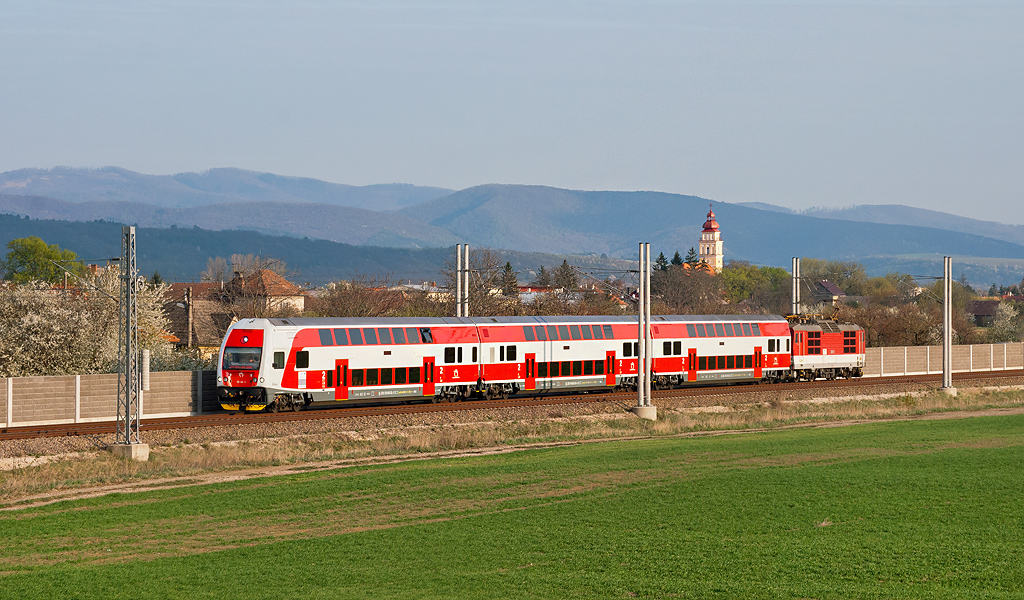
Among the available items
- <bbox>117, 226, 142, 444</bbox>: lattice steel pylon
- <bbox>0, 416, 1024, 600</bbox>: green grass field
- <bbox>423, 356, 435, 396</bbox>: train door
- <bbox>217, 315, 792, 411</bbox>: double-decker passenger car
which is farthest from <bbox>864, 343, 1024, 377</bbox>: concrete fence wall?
<bbox>117, 226, 142, 444</bbox>: lattice steel pylon

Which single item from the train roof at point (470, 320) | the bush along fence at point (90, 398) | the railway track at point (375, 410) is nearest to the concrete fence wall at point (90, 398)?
the bush along fence at point (90, 398)

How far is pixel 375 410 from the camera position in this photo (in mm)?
43438

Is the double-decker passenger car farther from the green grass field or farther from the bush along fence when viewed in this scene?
the green grass field

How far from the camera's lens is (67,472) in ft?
104

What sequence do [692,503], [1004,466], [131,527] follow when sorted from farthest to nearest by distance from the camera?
[1004,466] → [692,503] → [131,527]

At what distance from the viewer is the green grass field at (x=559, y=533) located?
1692 centimetres

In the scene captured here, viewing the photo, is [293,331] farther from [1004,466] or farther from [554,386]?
[1004,466]

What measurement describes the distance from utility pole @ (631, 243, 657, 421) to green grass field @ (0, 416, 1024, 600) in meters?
12.6

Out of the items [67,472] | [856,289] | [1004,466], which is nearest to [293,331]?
[67,472]

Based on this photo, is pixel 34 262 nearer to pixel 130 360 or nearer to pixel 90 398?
pixel 90 398

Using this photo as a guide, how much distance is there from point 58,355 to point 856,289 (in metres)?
156

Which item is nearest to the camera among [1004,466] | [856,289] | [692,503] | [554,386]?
[692,503]

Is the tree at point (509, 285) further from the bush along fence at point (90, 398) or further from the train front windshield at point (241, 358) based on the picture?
the train front windshield at point (241, 358)

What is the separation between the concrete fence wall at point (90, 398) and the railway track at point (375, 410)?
713 mm
